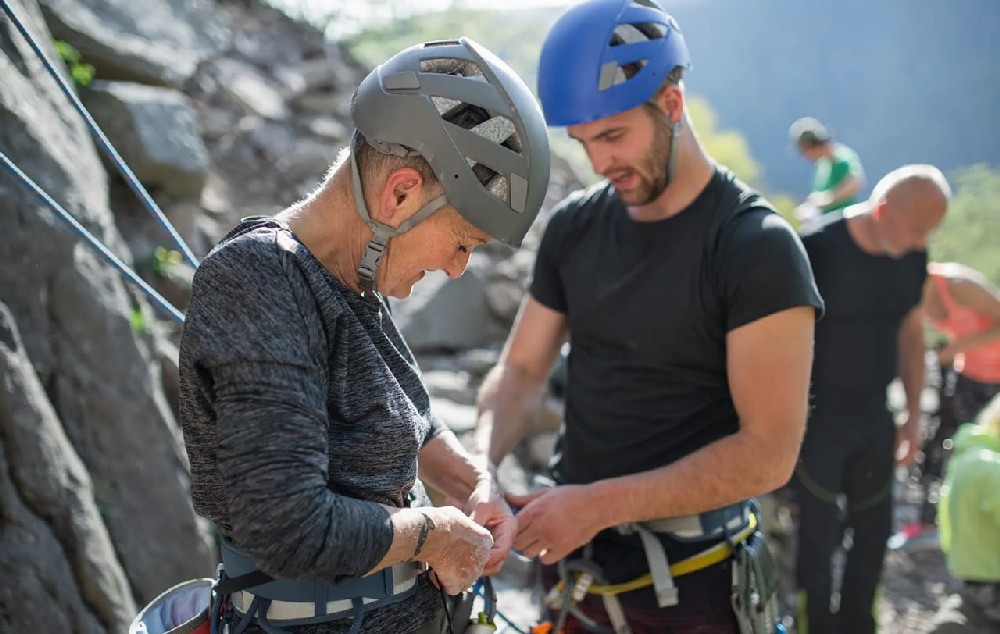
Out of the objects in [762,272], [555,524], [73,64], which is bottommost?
[555,524]

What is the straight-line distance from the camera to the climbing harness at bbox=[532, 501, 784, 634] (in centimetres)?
250

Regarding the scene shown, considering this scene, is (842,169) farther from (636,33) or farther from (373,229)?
(373,229)

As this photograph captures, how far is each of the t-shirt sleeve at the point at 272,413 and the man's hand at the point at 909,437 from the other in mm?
4770

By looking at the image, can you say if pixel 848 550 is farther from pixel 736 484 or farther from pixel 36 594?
pixel 36 594

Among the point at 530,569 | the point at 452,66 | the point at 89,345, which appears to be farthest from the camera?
the point at 530,569

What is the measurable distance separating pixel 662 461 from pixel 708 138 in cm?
3413

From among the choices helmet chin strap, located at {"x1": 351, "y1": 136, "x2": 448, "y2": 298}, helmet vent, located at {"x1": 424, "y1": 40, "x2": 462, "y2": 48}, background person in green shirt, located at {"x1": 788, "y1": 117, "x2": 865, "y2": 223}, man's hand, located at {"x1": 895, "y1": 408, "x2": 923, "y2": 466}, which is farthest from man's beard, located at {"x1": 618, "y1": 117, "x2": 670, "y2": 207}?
background person in green shirt, located at {"x1": 788, "y1": 117, "x2": 865, "y2": 223}

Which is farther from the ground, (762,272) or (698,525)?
(762,272)

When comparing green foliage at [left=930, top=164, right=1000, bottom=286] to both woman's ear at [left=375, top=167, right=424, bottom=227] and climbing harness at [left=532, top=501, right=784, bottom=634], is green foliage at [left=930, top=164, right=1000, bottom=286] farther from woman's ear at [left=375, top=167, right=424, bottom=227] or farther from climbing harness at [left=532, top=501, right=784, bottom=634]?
woman's ear at [left=375, top=167, right=424, bottom=227]

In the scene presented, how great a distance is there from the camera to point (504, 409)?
292 cm

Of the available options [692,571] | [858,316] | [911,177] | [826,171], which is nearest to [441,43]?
[692,571]

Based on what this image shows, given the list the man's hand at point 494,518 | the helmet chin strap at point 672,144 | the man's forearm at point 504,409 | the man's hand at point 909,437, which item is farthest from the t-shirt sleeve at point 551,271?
the man's hand at point 909,437

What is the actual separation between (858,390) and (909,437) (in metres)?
0.76

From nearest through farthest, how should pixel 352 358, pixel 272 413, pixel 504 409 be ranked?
pixel 272 413 < pixel 352 358 < pixel 504 409
